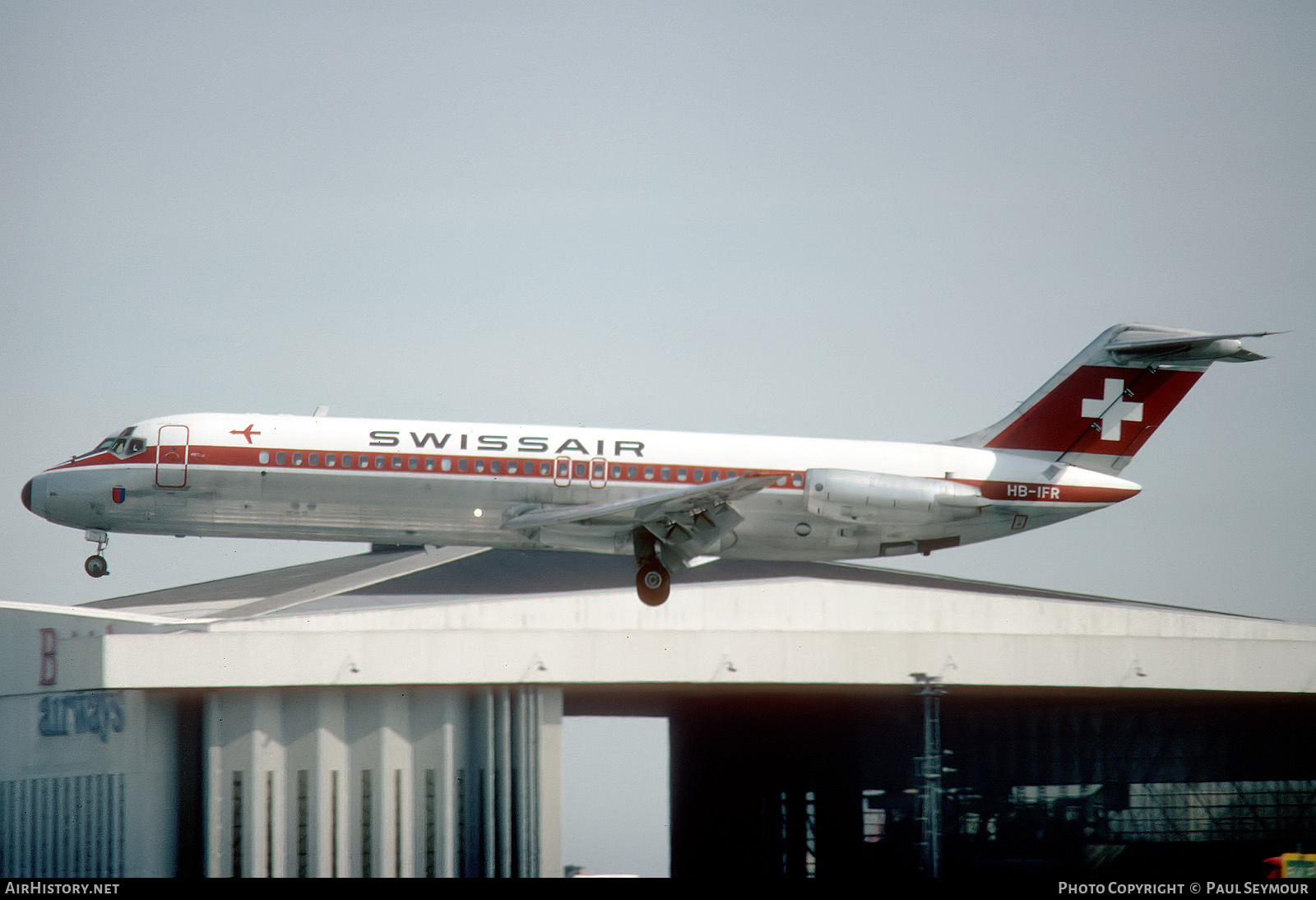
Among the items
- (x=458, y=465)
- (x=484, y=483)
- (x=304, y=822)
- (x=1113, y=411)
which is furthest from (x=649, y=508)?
(x=1113, y=411)

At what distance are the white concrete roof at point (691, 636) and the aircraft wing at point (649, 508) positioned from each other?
14.0ft

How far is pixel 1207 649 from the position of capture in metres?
38.2

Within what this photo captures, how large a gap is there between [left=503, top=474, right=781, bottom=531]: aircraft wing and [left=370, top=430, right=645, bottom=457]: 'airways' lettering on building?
1.05 m

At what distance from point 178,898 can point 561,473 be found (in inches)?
472

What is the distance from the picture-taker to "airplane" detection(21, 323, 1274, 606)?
30.8m

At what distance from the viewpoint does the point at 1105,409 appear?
111 ft

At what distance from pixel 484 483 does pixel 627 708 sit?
18.0 meters

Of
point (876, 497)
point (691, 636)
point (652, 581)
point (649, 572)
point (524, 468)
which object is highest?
point (524, 468)

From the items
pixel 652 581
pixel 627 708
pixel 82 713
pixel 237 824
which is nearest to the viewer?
pixel 652 581

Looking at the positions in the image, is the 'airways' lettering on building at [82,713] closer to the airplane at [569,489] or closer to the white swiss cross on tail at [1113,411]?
the airplane at [569,489]

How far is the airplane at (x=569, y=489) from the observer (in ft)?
101

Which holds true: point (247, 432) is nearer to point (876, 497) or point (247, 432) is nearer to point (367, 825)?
point (367, 825)

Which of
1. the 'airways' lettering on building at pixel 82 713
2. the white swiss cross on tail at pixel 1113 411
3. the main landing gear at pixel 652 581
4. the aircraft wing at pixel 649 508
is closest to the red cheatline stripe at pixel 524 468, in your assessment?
the aircraft wing at pixel 649 508

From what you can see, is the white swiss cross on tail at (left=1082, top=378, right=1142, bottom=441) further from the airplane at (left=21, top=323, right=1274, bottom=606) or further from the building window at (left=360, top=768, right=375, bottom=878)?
the building window at (left=360, top=768, right=375, bottom=878)
